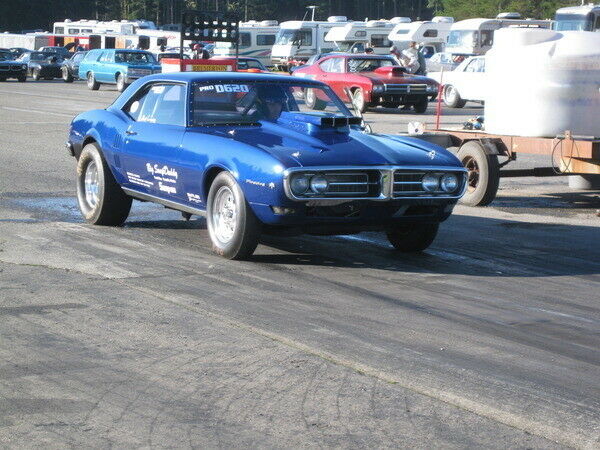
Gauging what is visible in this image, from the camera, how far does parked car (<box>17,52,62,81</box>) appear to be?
51344 millimetres

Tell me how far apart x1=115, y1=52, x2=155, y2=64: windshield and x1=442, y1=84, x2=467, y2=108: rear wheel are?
11.5 meters

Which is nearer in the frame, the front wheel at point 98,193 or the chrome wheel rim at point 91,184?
the front wheel at point 98,193

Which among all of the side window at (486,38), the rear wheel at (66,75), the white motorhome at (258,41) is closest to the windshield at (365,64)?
the side window at (486,38)

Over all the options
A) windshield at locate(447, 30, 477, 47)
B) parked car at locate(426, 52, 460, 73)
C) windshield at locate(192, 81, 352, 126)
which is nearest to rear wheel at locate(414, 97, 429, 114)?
parked car at locate(426, 52, 460, 73)

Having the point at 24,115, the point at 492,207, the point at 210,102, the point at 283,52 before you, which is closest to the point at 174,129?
the point at 210,102

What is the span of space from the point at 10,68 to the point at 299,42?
1489cm

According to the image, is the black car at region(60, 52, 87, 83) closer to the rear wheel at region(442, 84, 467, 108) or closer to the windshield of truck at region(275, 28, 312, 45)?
the windshield of truck at region(275, 28, 312, 45)

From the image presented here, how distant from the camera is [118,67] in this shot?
39.7 m

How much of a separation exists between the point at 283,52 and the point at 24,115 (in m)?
30.5

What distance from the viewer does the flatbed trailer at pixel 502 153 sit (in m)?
11.4

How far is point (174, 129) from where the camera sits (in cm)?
925

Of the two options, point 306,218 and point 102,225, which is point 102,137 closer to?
point 102,225

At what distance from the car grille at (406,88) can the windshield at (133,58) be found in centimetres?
1323

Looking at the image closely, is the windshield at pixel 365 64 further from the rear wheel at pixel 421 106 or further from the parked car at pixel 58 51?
the parked car at pixel 58 51
